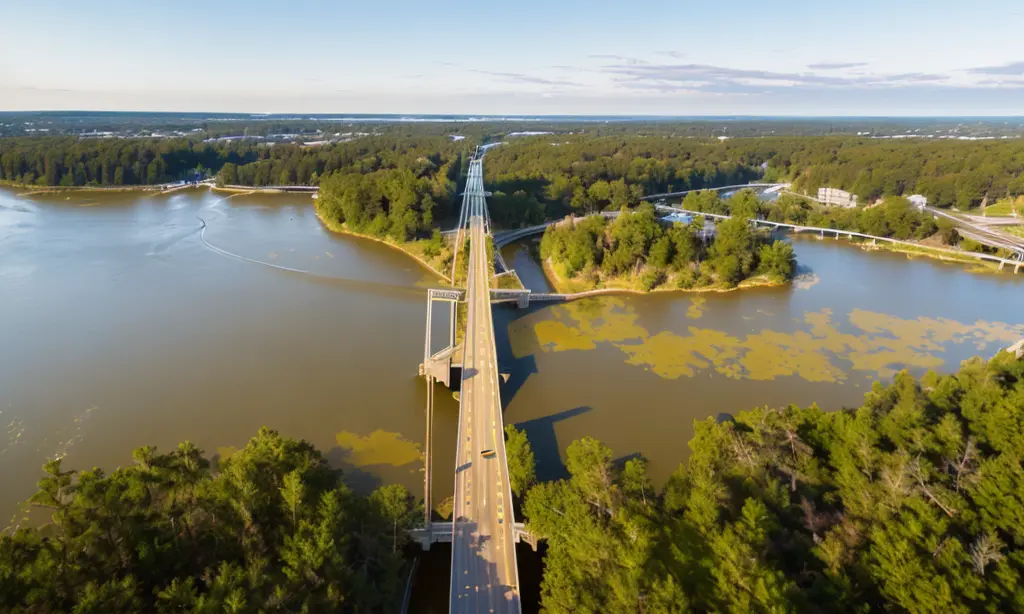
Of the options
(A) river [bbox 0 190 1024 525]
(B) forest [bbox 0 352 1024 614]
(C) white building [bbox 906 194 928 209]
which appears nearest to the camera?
(B) forest [bbox 0 352 1024 614]

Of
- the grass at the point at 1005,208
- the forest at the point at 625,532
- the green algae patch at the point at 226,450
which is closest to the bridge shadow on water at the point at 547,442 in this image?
the forest at the point at 625,532

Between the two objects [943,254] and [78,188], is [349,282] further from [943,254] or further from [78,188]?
[78,188]

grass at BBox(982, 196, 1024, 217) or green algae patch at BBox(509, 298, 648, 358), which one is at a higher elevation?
grass at BBox(982, 196, 1024, 217)

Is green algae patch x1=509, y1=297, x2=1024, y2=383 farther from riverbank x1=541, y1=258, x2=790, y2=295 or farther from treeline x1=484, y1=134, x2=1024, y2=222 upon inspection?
treeline x1=484, y1=134, x2=1024, y2=222

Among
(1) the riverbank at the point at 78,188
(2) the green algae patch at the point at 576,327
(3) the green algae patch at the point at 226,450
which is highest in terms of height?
(1) the riverbank at the point at 78,188

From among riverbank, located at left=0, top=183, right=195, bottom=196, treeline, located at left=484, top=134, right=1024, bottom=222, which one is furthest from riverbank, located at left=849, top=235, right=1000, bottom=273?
riverbank, located at left=0, top=183, right=195, bottom=196

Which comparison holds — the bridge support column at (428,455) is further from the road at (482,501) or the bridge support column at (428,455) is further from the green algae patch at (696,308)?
the green algae patch at (696,308)
